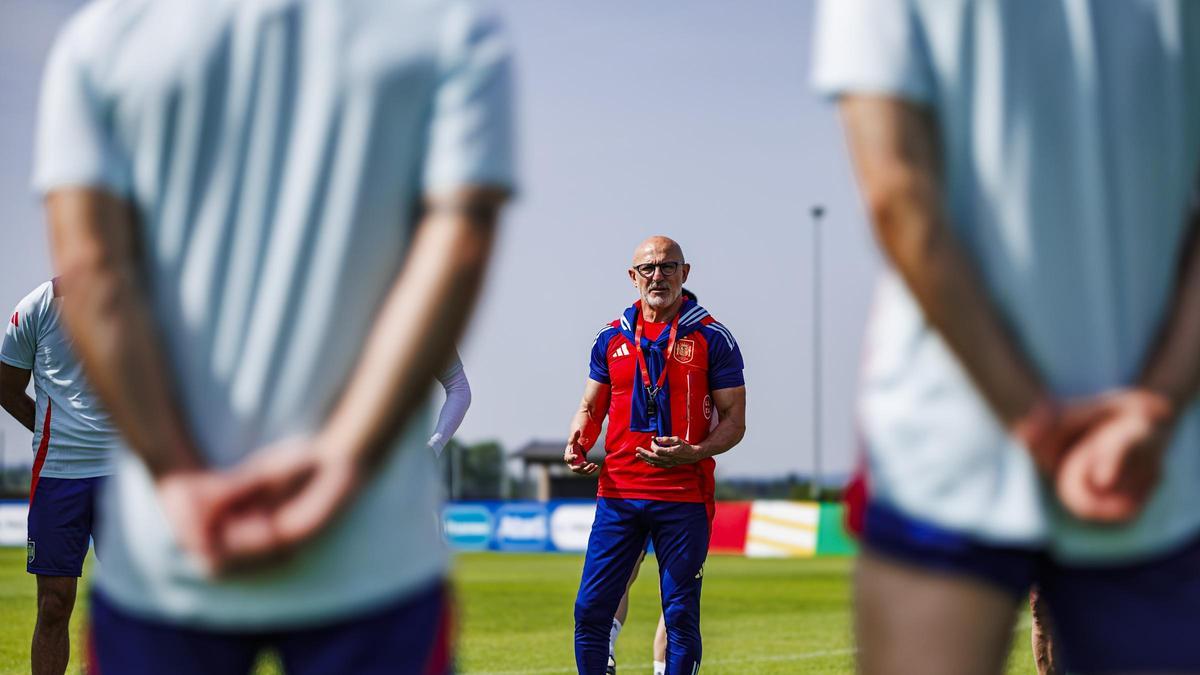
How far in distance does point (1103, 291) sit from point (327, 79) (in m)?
1.11

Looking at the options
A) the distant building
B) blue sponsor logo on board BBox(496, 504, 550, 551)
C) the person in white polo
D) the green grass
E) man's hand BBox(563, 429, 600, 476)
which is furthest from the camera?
the distant building

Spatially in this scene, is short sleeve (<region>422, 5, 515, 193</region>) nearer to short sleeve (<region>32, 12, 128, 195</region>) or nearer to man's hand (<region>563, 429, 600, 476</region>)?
short sleeve (<region>32, 12, 128, 195</region>)

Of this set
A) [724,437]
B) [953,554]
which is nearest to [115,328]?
[953,554]

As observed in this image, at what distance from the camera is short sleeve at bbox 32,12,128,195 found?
1.86 metres

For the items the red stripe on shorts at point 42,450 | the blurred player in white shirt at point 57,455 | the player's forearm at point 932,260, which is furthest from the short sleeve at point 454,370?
the player's forearm at point 932,260

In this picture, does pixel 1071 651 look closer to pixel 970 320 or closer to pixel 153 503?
pixel 970 320

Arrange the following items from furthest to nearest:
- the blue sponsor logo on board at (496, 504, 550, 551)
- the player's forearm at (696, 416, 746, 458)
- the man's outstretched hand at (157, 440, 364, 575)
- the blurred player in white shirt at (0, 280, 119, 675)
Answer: the blue sponsor logo on board at (496, 504, 550, 551) < the player's forearm at (696, 416, 746, 458) < the blurred player in white shirt at (0, 280, 119, 675) < the man's outstretched hand at (157, 440, 364, 575)

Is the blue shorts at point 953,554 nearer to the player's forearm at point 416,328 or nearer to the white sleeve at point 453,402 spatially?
the player's forearm at point 416,328

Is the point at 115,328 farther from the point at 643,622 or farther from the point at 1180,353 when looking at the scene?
the point at 643,622

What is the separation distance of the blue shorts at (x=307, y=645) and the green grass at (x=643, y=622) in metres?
6.16

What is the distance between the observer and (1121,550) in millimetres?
1914

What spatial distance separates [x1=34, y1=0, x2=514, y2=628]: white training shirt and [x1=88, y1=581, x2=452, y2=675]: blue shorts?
28 mm

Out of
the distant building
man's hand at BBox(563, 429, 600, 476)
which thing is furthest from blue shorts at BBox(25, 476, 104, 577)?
the distant building

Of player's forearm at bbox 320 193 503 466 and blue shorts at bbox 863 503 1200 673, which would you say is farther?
blue shorts at bbox 863 503 1200 673
